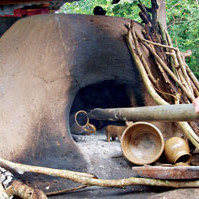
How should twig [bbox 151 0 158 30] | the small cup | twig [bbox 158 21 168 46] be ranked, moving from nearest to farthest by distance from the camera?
the small cup
twig [bbox 158 21 168 46]
twig [bbox 151 0 158 30]

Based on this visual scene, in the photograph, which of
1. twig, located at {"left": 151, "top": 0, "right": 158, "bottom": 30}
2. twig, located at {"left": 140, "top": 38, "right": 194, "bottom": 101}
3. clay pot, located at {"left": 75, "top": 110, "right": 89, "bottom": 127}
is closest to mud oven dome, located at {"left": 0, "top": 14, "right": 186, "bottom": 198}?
twig, located at {"left": 140, "top": 38, "right": 194, "bottom": 101}

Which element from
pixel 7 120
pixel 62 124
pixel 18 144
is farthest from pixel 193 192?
pixel 7 120

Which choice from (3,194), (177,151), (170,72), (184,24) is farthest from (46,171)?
(184,24)

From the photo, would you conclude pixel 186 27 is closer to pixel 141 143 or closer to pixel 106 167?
pixel 141 143

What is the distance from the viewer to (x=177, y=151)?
3.50m

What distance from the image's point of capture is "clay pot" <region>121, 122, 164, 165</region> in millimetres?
3752

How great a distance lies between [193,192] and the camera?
2.71 m

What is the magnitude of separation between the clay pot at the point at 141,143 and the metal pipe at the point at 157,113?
228 mm

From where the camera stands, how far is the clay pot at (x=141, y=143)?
12.3 ft

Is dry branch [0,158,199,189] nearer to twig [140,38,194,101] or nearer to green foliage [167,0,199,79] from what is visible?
twig [140,38,194,101]

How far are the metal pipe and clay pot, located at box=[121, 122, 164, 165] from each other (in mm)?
228

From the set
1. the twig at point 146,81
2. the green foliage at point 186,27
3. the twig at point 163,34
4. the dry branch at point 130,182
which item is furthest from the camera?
the green foliage at point 186,27

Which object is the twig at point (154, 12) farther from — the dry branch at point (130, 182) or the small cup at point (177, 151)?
the dry branch at point (130, 182)

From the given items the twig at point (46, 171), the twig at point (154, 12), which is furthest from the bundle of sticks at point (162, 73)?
the twig at point (46, 171)
